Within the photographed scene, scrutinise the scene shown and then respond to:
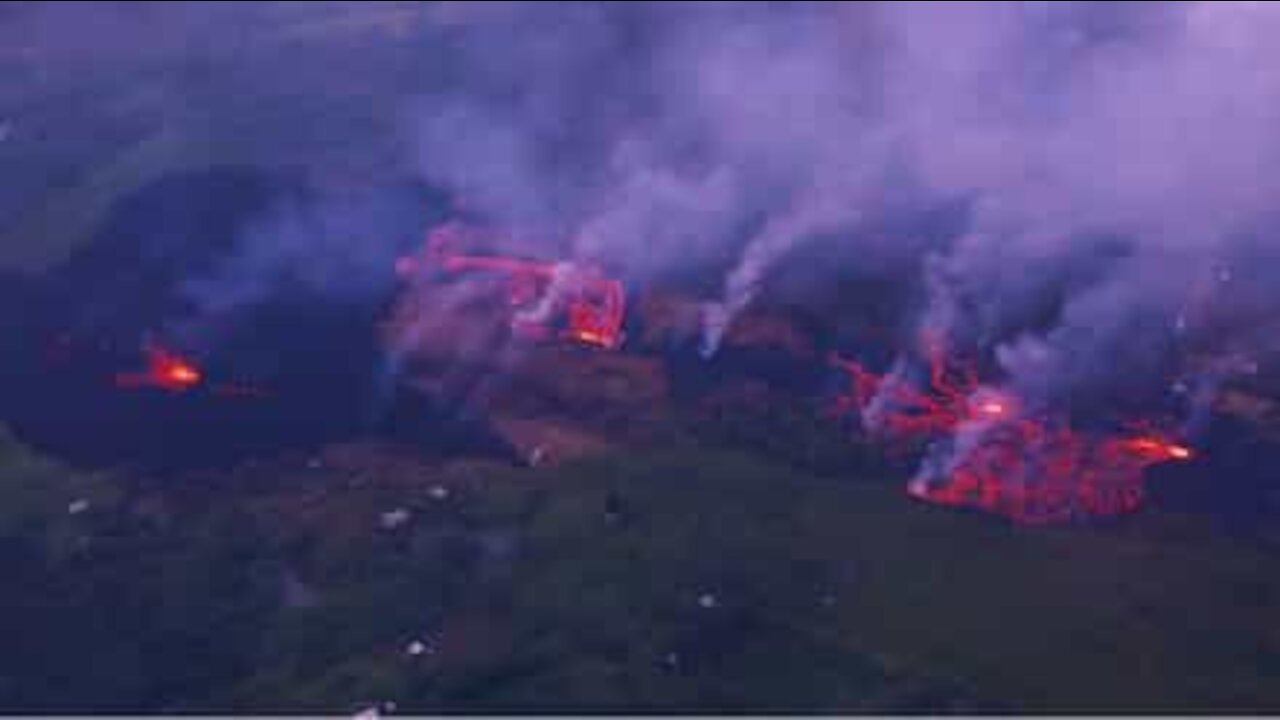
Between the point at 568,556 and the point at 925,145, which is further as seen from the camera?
the point at 925,145

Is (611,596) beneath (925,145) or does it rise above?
beneath

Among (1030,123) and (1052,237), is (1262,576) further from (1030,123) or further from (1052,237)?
(1030,123)

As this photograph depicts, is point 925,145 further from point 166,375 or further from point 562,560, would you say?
point 166,375

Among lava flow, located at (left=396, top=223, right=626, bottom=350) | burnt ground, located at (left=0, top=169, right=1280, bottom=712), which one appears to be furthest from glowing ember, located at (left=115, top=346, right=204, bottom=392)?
lava flow, located at (left=396, top=223, right=626, bottom=350)

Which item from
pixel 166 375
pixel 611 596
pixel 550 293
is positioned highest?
pixel 550 293

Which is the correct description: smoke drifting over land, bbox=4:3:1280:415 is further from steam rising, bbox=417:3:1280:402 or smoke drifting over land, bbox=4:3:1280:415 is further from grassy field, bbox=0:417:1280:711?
grassy field, bbox=0:417:1280:711

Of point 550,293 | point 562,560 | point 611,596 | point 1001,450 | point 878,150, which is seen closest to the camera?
point 611,596

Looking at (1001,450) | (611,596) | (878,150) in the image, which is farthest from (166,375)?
(878,150)
